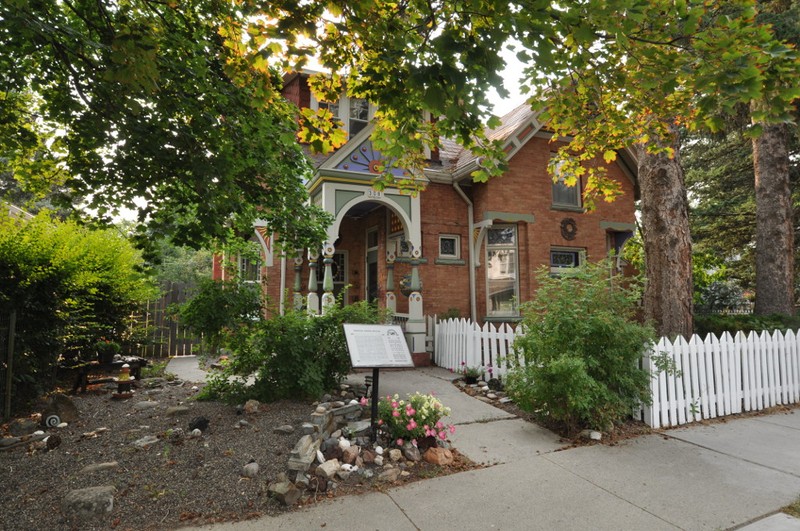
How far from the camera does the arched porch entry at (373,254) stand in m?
9.54

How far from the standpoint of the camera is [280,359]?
5758 mm

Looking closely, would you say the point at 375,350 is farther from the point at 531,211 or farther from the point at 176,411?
the point at 531,211

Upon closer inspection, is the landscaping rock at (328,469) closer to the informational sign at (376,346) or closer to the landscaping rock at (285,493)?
the landscaping rock at (285,493)

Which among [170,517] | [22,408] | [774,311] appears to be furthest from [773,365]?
[22,408]

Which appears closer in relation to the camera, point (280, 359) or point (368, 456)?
point (368, 456)

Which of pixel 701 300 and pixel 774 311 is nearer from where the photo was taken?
pixel 774 311

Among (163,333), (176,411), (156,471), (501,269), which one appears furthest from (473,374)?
(163,333)

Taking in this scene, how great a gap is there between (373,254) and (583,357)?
8.19 meters

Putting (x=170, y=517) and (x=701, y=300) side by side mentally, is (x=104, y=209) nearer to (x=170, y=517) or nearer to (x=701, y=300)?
(x=170, y=517)

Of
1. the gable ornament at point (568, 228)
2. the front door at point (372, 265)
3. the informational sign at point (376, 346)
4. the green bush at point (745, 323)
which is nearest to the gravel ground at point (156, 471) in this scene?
the informational sign at point (376, 346)

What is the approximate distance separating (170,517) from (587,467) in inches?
148

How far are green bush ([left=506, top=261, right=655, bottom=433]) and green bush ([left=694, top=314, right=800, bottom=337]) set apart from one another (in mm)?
4482

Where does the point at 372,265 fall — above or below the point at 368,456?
above

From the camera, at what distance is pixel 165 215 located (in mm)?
4273
